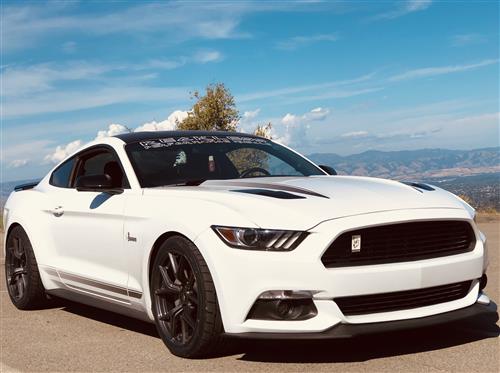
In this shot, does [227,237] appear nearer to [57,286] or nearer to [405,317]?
[405,317]

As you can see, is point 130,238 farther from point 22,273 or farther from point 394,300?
point 22,273

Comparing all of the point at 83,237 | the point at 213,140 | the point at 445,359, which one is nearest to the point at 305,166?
the point at 213,140

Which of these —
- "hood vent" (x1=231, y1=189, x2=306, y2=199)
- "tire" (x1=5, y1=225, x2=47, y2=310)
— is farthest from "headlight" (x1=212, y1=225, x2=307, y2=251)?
"tire" (x1=5, y1=225, x2=47, y2=310)

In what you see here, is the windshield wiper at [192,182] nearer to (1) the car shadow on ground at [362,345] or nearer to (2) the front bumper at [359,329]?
(1) the car shadow on ground at [362,345]

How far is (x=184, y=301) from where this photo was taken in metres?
4.54

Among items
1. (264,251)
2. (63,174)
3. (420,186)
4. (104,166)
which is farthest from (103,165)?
(420,186)

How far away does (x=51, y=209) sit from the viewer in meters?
6.26

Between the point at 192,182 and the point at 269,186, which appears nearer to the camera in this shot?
the point at 269,186

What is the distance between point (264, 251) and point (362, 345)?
114cm

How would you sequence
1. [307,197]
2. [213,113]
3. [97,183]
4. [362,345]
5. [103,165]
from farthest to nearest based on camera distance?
[213,113]
[103,165]
[97,183]
[362,345]
[307,197]

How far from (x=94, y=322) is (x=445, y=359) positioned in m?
3.02

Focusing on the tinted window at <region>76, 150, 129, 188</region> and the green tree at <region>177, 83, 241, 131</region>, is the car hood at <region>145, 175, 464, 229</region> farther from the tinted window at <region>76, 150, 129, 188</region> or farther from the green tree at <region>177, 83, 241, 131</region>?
the green tree at <region>177, 83, 241, 131</region>

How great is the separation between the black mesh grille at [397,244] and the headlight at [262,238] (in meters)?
0.20

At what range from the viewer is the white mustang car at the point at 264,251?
409 centimetres
